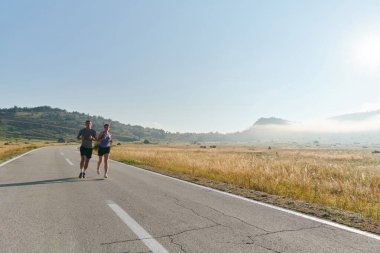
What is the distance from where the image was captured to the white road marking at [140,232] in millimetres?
4176

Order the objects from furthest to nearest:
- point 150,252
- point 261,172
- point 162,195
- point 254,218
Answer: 1. point 261,172
2. point 162,195
3. point 254,218
4. point 150,252

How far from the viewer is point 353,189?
10.3m

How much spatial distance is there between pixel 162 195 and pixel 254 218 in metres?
3.08

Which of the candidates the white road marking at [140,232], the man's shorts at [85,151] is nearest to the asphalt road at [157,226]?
the white road marking at [140,232]

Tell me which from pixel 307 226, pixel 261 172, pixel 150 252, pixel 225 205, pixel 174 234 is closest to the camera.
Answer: pixel 150 252

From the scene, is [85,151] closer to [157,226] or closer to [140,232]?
[157,226]

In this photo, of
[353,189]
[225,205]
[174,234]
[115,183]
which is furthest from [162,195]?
[353,189]

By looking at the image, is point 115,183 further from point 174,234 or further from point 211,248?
point 211,248

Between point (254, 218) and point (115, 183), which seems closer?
point (254, 218)

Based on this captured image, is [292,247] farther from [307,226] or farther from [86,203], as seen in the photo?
[86,203]

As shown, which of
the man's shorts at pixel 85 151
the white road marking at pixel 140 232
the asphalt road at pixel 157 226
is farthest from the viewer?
the man's shorts at pixel 85 151

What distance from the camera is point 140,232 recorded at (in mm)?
4895

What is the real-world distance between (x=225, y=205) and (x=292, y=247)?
2.90m

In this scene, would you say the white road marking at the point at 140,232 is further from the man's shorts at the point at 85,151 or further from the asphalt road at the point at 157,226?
the man's shorts at the point at 85,151
